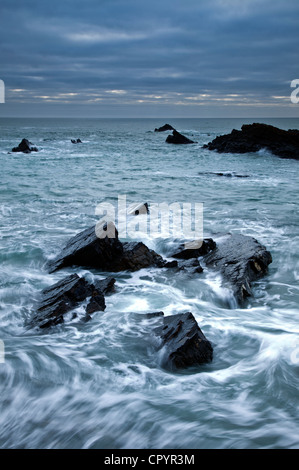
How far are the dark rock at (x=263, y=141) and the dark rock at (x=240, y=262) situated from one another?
25892mm

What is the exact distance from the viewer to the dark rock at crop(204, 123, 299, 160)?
A: 32.2 metres

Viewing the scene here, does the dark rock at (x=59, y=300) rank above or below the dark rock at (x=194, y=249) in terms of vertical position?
below

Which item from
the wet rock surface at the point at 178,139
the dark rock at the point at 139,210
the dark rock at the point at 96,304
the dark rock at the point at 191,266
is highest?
the wet rock surface at the point at 178,139

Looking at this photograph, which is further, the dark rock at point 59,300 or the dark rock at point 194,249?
the dark rock at point 194,249

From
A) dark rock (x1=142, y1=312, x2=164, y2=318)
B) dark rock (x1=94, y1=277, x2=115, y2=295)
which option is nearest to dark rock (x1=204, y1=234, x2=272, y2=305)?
dark rock (x1=142, y1=312, x2=164, y2=318)

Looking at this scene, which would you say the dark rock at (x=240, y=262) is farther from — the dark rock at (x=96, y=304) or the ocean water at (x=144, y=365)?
the dark rock at (x=96, y=304)

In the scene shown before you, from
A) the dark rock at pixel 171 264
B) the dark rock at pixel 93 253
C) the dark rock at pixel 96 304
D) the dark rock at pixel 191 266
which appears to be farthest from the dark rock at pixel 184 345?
the dark rock at pixel 93 253

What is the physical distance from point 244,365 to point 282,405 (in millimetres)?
815

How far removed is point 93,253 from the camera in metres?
7.16

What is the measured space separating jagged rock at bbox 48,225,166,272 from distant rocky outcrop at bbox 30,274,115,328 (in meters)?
1.13

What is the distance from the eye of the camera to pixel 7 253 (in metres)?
8.34

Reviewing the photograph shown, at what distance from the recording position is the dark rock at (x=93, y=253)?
714 centimetres

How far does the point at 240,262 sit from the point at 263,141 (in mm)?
30436

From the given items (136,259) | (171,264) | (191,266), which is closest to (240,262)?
(191,266)
